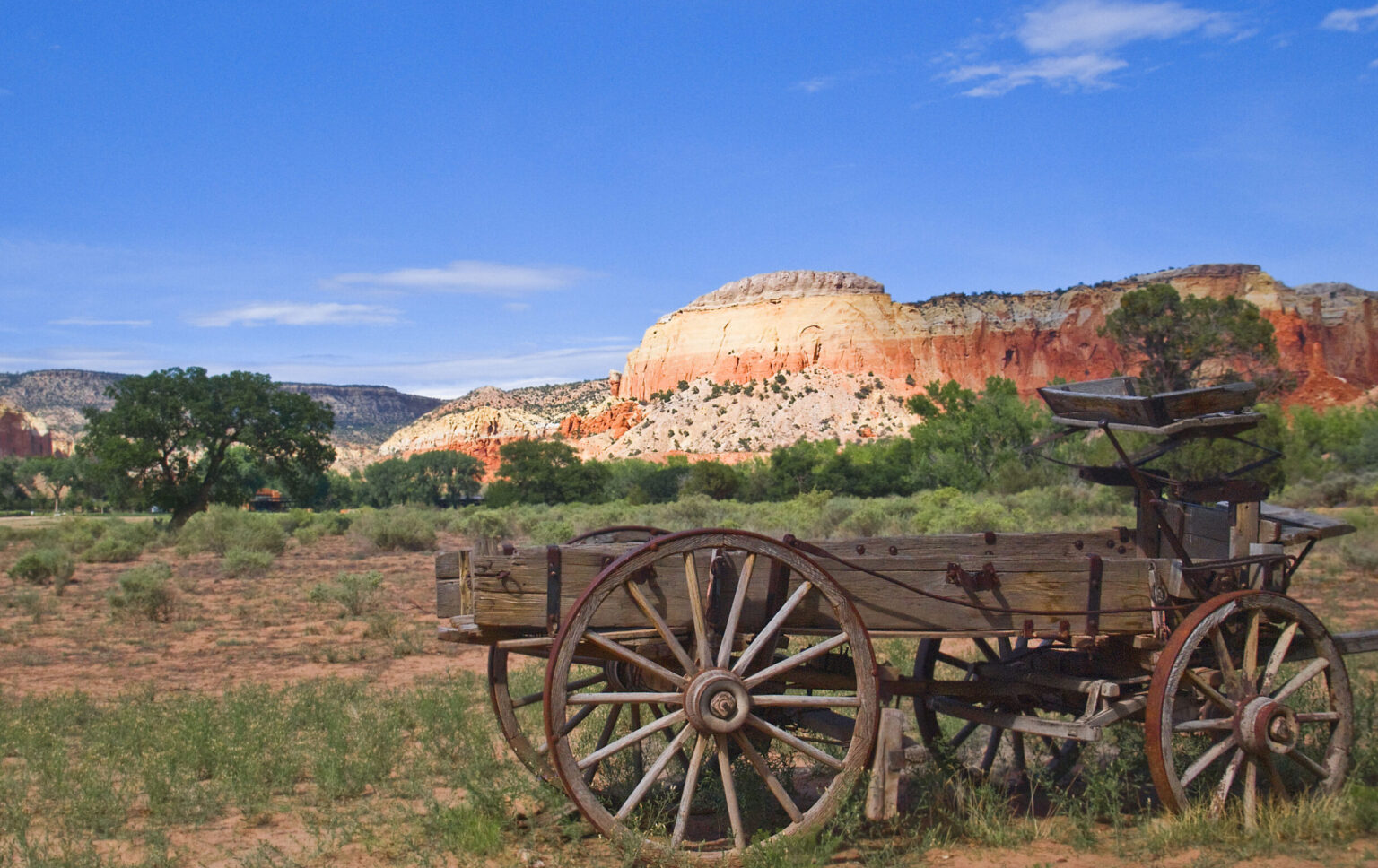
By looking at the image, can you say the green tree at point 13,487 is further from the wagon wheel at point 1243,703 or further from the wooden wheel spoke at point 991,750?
the wagon wheel at point 1243,703

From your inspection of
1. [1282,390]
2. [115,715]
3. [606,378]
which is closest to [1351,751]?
[115,715]

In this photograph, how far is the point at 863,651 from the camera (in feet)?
12.9

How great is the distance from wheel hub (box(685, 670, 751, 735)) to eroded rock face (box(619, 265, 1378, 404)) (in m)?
82.3

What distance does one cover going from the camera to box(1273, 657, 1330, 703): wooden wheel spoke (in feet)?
14.4

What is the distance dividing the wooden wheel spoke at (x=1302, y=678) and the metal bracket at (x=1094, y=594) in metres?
0.88

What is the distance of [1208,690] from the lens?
4.19m

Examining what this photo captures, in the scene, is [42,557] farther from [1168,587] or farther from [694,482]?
[694,482]

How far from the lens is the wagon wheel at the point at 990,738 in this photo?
5023mm

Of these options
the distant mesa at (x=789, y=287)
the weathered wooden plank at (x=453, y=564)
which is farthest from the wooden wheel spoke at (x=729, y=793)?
the distant mesa at (x=789, y=287)

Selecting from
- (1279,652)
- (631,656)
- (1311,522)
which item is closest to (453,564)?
(631,656)

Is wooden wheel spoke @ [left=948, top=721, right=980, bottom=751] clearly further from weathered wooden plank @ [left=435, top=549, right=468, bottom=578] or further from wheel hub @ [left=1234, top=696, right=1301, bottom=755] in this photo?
weathered wooden plank @ [left=435, top=549, right=468, bottom=578]

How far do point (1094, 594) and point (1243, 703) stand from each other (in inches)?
31.8

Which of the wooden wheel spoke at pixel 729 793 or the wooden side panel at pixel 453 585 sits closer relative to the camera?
the wooden wheel spoke at pixel 729 793

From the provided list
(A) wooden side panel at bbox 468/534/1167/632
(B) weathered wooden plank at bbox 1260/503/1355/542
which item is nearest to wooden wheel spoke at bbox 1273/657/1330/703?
(B) weathered wooden plank at bbox 1260/503/1355/542
